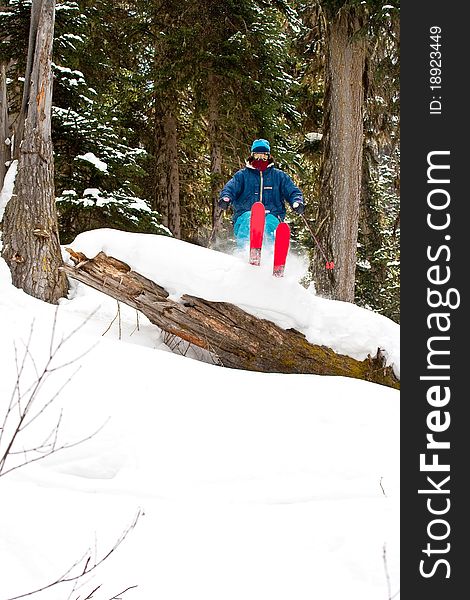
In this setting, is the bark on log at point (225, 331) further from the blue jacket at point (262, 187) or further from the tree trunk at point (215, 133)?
the tree trunk at point (215, 133)

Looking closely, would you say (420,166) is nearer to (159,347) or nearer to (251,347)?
(251,347)

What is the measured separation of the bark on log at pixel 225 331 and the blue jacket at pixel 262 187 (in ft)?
4.97

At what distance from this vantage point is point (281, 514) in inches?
133

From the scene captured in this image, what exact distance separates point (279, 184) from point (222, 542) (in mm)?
4823

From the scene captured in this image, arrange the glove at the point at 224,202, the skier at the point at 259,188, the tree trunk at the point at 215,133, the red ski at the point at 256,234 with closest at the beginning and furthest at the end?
the red ski at the point at 256,234
the glove at the point at 224,202
the skier at the point at 259,188
the tree trunk at the point at 215,133

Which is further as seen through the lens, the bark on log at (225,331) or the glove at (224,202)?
the glove at (224,202)

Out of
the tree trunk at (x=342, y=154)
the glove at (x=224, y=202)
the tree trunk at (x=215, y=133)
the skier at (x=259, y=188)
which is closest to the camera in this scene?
the glove at (x=224, y=202)

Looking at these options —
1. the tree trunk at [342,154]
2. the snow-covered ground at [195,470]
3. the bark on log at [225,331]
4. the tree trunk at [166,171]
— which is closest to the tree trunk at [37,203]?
the snow-covered ground at [195,470]

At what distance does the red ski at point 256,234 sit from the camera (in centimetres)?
637

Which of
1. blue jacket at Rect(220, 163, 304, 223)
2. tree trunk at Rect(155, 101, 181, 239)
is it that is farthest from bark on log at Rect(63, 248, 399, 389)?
tree trunk at Rect(155, 101, 181, 239)

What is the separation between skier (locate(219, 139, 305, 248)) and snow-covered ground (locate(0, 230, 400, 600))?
2.81 ft

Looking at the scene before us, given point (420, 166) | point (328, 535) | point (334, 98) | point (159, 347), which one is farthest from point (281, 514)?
point (334, 98)

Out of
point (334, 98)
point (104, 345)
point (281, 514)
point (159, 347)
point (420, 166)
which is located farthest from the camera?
point (334, 98)

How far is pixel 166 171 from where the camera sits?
13.9m
